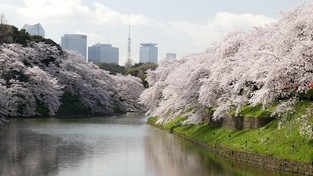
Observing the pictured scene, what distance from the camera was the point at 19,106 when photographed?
66.1 meters

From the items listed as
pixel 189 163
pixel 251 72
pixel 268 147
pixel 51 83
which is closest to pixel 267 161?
pixel 268 147

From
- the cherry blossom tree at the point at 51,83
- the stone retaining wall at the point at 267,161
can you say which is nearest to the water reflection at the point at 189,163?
the stone retaining wall at the point at 267,161

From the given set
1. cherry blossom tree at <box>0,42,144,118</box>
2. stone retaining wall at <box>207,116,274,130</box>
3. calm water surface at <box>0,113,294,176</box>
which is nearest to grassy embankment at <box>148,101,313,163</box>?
stone retaining wall at <box>207,116,274,130</box>

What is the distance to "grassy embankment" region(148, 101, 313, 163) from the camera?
2425 cm

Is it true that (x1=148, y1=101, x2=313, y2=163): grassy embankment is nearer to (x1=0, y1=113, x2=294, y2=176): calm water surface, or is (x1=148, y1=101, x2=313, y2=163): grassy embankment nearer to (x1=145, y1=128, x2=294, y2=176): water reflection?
(x1=145, y1=128, x2=294, y2=176): water reflection

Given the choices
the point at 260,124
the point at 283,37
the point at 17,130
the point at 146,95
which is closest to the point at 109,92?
the point at 146,95

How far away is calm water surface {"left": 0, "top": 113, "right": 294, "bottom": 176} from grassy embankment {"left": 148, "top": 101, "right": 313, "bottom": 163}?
1.38m

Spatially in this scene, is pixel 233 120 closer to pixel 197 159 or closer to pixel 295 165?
pixel 197 159

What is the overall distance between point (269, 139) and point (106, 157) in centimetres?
968

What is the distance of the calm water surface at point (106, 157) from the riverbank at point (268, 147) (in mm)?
872

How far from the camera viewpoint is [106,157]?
29.3 meters

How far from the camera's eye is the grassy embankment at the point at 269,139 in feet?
79.6

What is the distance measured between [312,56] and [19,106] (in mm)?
51461

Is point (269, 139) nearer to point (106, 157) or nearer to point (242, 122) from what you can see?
point (242, 122)
